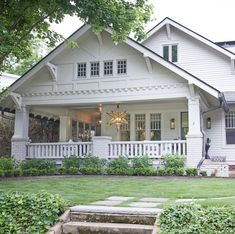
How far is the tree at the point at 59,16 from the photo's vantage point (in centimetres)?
1209

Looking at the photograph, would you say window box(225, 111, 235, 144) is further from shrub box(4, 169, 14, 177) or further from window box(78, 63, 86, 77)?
shrub box(4, 169, 14, 177)

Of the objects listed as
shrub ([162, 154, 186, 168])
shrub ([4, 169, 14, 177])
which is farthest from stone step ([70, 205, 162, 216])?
shrub ([4, 169, 14, 177])

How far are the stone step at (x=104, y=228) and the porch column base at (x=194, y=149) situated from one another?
32.4 ft

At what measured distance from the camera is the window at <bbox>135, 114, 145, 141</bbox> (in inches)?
770

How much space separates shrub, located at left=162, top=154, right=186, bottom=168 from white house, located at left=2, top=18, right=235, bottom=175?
1.37ft

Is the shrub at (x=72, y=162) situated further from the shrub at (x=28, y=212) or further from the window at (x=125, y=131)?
the shrub at (x=28, y=212)

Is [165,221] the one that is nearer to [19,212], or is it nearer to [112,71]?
[19,212]

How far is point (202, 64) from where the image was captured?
786 inches

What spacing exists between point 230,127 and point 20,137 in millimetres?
10160

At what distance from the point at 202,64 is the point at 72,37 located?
7.01 m

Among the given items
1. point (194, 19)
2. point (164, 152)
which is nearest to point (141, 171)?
point (164, 152)

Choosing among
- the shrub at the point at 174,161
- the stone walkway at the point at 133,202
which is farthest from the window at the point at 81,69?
the stone walkway at the point at 133,202

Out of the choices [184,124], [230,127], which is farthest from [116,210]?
[230,127]

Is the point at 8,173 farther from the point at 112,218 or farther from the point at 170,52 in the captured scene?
the point at 170,52
